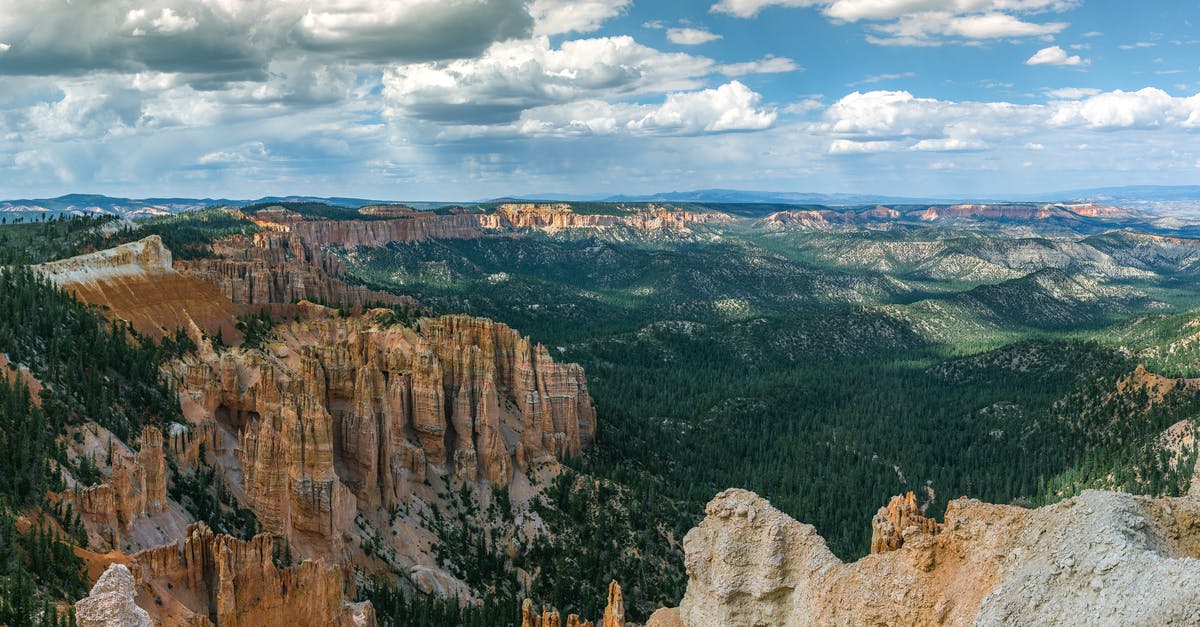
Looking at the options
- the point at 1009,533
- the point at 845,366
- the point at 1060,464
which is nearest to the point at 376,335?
the point at 1009,533

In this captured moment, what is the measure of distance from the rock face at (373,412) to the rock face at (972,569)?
3593 cm

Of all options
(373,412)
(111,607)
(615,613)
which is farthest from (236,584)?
(373,412)

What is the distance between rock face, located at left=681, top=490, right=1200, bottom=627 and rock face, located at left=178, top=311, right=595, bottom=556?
35.9m

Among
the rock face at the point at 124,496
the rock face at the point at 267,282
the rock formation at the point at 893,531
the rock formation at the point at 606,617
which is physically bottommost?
the rock formation at the point at 606,617

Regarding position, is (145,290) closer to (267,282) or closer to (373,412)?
(267,282)

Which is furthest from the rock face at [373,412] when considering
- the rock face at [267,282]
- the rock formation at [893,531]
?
the rock formation at [893,531]

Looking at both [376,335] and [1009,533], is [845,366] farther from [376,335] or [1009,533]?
[1009,533]

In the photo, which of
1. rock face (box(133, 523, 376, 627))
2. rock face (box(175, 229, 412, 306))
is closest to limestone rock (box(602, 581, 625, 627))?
rock face (box(133, 523, 376, 627))

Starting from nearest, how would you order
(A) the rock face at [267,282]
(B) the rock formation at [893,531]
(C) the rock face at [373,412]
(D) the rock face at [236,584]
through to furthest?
(B) the rock formation at [893,531] < (D) the rock face at [236,584] < (C) the rock face at [373,412] < (A) the rock face at [267,282]

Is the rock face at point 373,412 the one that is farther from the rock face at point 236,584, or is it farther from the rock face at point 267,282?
the rock face at point 236,584

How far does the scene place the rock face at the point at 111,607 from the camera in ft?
101

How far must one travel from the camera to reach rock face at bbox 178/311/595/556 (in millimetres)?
58875

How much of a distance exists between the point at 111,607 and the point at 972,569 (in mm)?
29093

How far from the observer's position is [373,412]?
68875mm
